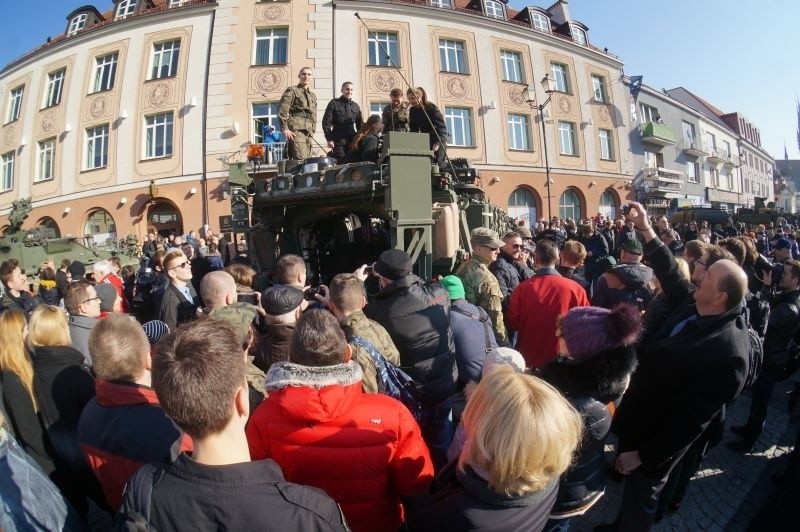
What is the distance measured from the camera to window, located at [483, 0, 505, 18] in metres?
22.4

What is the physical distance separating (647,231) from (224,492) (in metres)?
3.07

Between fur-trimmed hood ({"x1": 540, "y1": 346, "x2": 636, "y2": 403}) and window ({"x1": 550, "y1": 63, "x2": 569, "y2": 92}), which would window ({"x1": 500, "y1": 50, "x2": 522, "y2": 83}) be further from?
fur-trimmed hood ({"x1": 540, "y1": 346, "x2": 636, "y2": 403})

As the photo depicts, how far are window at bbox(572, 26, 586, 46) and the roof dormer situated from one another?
24.1 meters

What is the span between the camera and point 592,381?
2.13 m

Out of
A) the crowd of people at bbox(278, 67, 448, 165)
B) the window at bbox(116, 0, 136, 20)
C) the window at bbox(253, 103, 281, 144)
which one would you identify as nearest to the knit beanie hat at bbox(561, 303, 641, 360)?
the crowd of people at bbox(278, 67, 448, 165)

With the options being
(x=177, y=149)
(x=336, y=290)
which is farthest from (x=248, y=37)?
(x=336, y=290)

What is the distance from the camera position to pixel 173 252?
14.9ft

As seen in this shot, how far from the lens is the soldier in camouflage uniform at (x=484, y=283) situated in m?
4.07

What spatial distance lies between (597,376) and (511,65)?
901 inches

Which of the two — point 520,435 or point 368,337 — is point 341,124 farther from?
point 520,435

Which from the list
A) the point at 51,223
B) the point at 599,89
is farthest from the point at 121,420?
the point at 599,89

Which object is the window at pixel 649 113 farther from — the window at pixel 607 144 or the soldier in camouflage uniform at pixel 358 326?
the soldier in camouflage uniform at pixel 358 326

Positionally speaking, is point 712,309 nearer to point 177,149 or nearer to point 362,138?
point 362,138

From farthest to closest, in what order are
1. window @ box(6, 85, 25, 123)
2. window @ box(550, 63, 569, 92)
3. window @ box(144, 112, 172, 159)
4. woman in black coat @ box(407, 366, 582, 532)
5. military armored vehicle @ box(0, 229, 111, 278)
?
window @ box(550, 63, 569, 92) < window @ box(6, 85, 25, 123) < window @ box(144, 112, 172, 159) < military armored vehicle @ box(0, 229, 111, 278) < woman in black coat @ box(407, 366, 582, 532)
